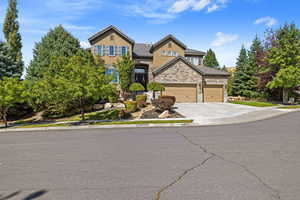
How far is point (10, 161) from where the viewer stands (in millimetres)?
6098

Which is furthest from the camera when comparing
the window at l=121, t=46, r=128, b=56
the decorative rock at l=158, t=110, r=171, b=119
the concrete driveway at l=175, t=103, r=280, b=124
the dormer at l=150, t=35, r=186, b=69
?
the dormer at l=150, t=35, r=186, b=69

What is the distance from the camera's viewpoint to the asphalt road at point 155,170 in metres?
Result: 3.82

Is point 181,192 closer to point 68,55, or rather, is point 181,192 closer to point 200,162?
point 200,162

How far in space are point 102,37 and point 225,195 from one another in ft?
85.6

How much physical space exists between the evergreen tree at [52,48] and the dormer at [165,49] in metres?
11.9

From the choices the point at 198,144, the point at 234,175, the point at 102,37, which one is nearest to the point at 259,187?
the point at 234,175

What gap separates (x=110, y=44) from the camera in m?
26.0

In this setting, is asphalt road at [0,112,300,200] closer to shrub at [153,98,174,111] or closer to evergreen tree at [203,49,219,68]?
shrub at [153,98,174,111]

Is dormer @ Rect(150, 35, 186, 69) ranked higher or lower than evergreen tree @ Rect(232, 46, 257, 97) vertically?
higher

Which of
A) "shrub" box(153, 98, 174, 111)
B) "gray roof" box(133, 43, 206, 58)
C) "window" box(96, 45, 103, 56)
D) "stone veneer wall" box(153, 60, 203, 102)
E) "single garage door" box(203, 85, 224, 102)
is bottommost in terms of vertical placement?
"shrub" box(153, 98, 174, 111)

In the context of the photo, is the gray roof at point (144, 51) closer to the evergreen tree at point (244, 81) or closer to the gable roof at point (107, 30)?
the gable roof at point (107, 30)

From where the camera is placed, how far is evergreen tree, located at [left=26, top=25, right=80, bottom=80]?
80.8ft

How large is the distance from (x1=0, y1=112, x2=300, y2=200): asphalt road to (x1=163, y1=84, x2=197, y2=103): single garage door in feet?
58.8

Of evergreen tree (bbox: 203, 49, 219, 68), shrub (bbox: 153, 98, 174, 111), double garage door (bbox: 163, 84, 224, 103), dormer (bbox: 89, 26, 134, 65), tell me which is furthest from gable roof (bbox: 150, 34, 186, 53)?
evergreen tree (bbox: 203, 49, 219, 68)
